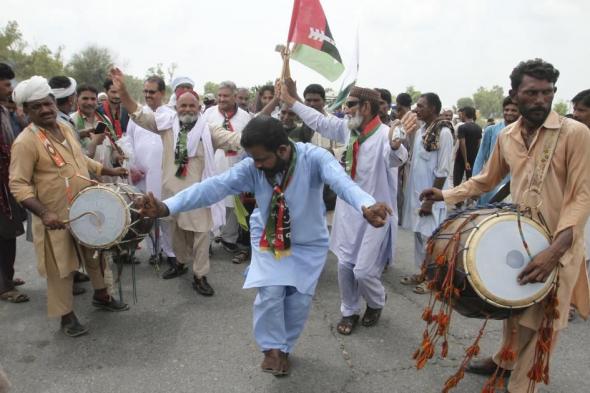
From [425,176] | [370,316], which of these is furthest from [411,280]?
[370,316]

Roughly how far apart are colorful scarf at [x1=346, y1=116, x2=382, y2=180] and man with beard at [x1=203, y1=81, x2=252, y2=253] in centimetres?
247

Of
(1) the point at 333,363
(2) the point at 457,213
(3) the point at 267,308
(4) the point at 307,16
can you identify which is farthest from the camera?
(4) the point at 307,16

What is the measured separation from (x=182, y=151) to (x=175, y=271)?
1423 millimetres

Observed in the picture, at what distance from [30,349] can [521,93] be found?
3.90 meters

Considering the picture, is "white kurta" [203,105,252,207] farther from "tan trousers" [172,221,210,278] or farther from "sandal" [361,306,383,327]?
"sandal" [361,306,383,327]

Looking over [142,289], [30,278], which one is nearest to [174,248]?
[142,289]

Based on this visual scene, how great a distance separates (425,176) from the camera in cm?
508

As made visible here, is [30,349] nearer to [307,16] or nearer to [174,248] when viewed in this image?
[174,248]

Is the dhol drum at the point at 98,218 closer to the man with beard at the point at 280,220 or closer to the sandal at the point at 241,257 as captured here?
the man with beard at the point at 280,220

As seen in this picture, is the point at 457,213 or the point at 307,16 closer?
the point at 457,213

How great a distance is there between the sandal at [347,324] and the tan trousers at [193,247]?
1.57 meters

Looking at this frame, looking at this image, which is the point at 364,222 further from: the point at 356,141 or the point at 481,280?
the point at 481,280

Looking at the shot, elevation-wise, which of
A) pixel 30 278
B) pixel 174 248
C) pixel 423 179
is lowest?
pixel 30 278

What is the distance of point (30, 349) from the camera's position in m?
3.56
